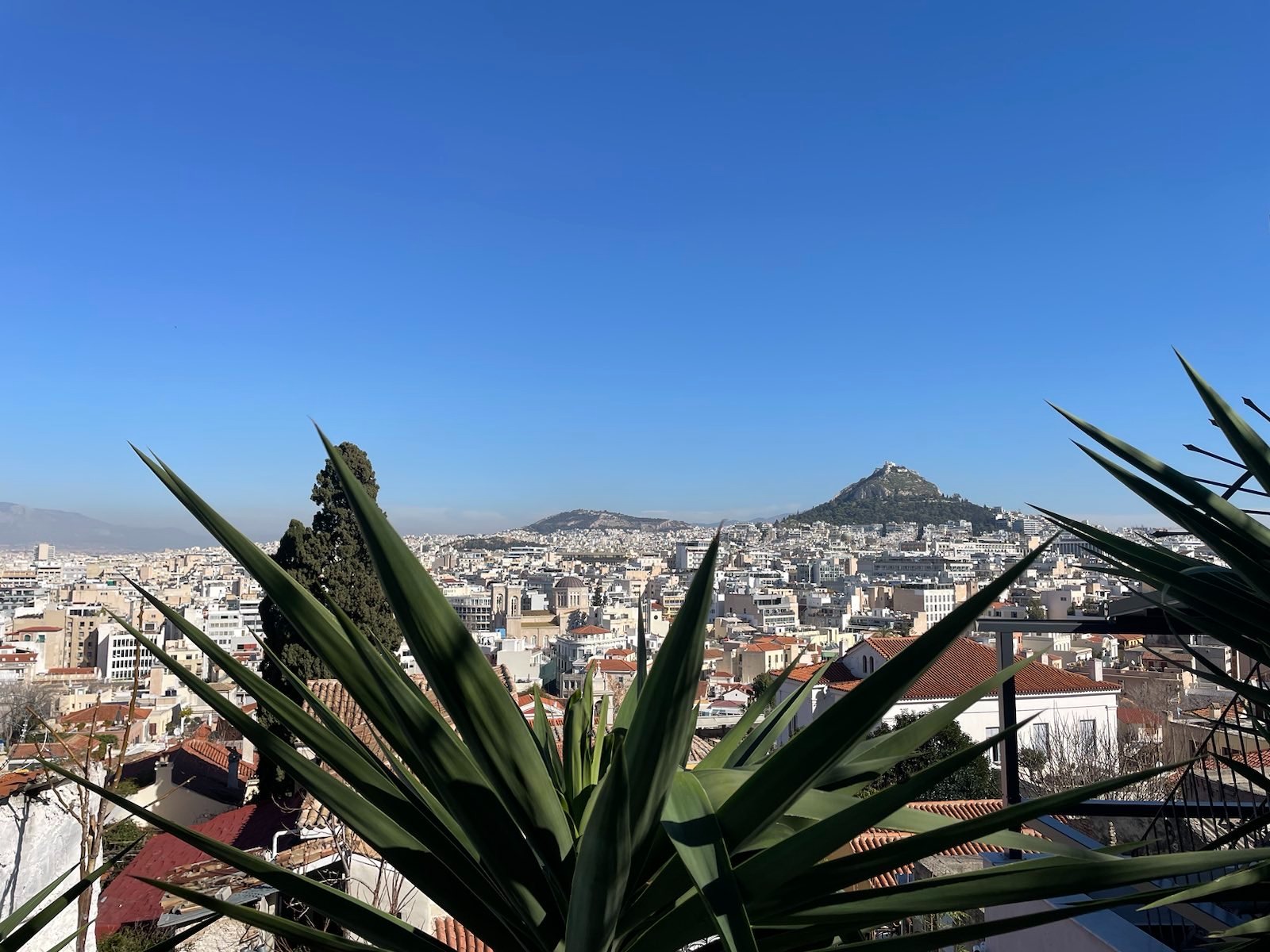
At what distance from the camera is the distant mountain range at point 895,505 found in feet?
488

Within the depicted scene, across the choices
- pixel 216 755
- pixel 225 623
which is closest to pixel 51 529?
pixel 225 623

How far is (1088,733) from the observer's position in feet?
52.4

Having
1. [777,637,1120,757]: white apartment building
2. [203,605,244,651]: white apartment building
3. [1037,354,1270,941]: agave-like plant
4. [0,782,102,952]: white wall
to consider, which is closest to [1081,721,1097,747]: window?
[777,637,1120,757]: white apartment building

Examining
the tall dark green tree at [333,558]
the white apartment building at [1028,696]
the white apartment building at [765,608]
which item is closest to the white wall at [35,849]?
the tall dark green tree at [333,558]

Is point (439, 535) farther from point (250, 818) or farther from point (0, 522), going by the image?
point (250, 818)

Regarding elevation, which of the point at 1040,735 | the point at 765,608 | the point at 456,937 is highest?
the point at 456,937

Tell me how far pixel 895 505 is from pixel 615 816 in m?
161

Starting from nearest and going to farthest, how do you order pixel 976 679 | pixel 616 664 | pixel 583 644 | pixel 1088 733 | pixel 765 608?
pixel 1088 733 < pixel 976 679 < pixel 616 664 < pixel 583 644 < pixel 765 608

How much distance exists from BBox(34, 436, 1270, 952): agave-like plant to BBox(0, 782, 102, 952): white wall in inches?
109

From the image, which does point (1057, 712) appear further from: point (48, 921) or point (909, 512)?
point (909, 512)

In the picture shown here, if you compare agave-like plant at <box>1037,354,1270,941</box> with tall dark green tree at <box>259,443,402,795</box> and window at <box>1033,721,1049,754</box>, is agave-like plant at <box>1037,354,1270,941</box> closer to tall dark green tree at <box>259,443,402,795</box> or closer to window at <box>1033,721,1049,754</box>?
tall dark green tree at <box>259,443,402,795</box>

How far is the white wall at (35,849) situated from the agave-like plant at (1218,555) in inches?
131

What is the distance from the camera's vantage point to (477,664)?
72 cm

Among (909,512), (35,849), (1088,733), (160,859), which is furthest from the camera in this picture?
(909,512)
